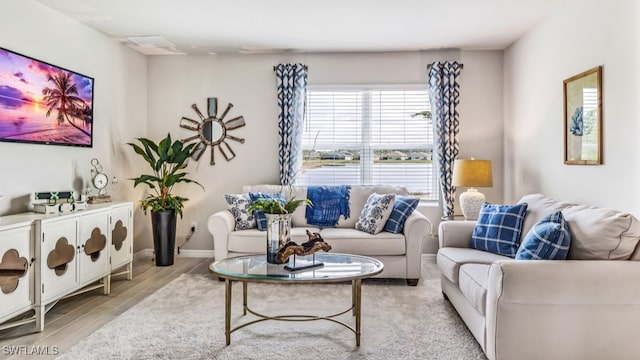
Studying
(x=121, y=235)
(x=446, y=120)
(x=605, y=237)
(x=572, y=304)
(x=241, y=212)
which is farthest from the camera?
(x=446, y=120)

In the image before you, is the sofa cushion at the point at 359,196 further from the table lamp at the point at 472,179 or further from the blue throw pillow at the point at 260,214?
the blue throw pillow at the point at 260,214

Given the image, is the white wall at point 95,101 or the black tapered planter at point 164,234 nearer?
the white wall at point 95,101

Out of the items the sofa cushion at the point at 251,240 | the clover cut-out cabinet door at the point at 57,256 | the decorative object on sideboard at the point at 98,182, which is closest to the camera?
the clover cut-out cabinet door at the point at 57,256

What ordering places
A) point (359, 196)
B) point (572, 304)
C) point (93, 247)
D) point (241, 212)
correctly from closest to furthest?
1. point (572, 304)
2. point (93, 247)
3. point (241, 212)
4. point (359, 196)

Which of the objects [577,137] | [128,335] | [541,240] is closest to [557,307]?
[541,240]

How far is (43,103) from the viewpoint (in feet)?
11.8

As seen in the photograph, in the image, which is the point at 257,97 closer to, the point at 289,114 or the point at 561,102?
the point at 289,114

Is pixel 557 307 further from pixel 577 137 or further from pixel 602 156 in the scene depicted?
pixel 577 137


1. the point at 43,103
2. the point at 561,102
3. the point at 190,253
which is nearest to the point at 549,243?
the point at 561,102

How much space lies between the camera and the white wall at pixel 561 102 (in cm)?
275
